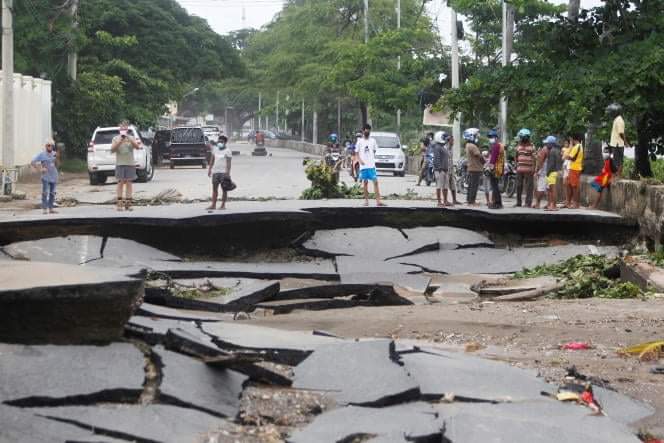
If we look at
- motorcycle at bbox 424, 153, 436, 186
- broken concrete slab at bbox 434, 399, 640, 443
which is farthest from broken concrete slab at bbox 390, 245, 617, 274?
motorcycle at bbox 424, 153, 436, 186

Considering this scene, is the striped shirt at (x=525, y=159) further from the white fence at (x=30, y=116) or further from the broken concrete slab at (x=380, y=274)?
the white fence at (x=30, y=116)

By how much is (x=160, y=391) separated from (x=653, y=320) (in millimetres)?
5662

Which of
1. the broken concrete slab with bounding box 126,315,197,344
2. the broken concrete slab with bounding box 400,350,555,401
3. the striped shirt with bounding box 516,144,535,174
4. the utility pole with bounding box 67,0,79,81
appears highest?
the utility pole with bounding box 67,0,79,81

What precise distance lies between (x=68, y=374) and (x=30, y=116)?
104 ft

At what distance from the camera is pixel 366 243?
16.5 meters

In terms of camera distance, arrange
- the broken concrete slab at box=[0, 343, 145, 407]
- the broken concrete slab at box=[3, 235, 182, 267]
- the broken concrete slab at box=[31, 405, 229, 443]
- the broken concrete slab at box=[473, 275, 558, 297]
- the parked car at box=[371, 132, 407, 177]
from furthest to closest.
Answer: the parked car at box=[371, 132, 407, 177], the broken concrete slab at box=[3, 235, 182, 267], the broken concrete slab at box=[473, 275, 558, 297], the broken concrete slab at box=[0, 343, 145, 407], the broken concrete slab at box=[31, 405, 229, 443]

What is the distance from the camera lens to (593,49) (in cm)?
1747

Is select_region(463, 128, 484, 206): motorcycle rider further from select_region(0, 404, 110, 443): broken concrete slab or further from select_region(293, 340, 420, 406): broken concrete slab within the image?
select_region(0, 404, 110, 443): broken concrete slab

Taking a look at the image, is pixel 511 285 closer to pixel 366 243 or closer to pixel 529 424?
pixel 366 243

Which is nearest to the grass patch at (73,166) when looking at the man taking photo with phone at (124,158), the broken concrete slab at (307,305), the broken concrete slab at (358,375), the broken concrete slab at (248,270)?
the man taking photo with phone at (124,158)

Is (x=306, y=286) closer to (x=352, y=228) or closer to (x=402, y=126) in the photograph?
(x=352, y=228)

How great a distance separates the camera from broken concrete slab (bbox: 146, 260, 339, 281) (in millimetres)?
13992

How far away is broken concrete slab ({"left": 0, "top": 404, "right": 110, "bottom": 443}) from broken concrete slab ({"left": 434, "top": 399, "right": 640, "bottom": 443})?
188 centimetres

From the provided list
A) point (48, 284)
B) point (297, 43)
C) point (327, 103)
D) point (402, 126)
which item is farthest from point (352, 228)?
point (327, 103)
